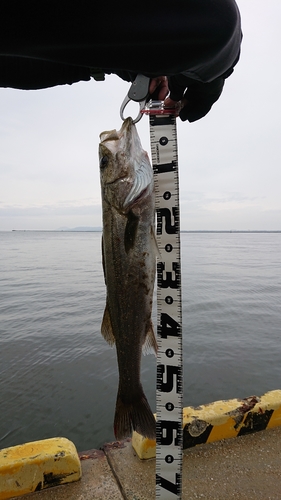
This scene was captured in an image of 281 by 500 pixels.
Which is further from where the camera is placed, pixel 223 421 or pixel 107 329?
pixel 223 421

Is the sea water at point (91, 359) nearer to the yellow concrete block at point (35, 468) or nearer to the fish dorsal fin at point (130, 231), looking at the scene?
the yellow concrete block at point (35, 468)

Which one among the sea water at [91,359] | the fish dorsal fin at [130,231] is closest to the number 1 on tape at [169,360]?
the fish dorsal fin at [130,231]

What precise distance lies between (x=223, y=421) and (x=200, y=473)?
0.52 m

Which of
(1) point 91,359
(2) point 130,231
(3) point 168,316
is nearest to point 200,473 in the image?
(3) point 168,316

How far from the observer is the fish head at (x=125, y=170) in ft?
6.49

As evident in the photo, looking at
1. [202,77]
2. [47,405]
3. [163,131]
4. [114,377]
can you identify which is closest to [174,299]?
[163,131]

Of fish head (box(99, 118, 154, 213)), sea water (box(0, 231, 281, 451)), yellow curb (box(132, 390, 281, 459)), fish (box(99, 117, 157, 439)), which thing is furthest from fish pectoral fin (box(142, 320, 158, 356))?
sea water (box(0, 231, 281, 451))

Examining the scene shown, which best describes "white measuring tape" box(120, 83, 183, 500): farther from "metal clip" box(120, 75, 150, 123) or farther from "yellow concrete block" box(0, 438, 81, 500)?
"yellow concrete block" box(0, 438, 81, 500)

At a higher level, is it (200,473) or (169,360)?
(169,360)

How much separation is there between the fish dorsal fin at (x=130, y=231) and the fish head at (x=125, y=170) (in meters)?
0.06

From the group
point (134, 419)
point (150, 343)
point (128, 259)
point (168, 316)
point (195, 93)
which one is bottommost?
point (134, 419)

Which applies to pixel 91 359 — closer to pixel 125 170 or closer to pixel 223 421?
pixel 223 421

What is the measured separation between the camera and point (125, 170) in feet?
6.66

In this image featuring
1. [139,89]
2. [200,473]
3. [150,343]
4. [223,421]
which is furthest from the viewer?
[223,421]
